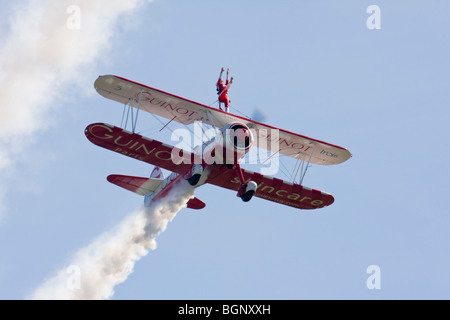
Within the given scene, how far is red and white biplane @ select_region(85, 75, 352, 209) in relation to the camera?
2967 cm

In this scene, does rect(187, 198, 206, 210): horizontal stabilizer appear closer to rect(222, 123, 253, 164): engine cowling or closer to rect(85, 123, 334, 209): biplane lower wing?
rect(85, 123, 334, 209): biplane lower wing

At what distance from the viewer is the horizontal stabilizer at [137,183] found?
32841mm

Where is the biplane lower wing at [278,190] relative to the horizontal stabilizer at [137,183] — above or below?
below

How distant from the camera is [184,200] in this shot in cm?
3225

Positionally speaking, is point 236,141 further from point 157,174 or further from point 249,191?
point 157,174

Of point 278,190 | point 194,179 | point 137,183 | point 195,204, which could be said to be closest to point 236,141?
point 194,179

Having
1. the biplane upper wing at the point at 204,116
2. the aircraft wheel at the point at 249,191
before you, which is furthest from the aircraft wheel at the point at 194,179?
the biplane upper wing at the point at 204,116

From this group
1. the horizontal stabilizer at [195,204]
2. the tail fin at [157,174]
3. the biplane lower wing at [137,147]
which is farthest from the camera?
the tail fin at [157,174]

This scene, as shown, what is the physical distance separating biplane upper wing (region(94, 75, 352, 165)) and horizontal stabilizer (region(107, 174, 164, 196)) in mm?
2708

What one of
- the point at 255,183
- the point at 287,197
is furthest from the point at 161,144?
the point at 287,197

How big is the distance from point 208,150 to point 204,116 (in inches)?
66.4

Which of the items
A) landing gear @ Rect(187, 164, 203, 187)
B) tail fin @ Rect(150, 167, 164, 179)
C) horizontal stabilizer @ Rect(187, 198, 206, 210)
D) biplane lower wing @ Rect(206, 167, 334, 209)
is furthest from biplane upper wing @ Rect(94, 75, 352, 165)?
tail fin @ Rect(150, 167, 164, 179)

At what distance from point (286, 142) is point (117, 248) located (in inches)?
275

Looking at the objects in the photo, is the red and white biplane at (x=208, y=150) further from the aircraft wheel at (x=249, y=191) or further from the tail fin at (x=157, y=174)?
the tail fin at (x=157, y=174)
